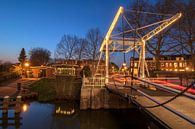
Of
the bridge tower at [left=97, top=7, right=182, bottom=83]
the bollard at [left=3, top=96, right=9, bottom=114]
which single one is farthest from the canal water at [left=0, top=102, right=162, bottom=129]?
the bridge tower at [left=97, top=7, right=182, bottom=83]

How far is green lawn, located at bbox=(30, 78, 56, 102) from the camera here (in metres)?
19.6

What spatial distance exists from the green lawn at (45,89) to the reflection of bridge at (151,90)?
4685 millimetres

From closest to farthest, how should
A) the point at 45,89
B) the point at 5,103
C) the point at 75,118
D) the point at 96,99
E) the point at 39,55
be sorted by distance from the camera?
the point at 5,103 → the point at 75,118 → the point at 96,99 → the point at 45,89 → the point at 39,55

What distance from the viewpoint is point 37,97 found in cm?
1992

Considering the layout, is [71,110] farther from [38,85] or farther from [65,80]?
[38,85]

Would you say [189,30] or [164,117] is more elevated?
[189,30]

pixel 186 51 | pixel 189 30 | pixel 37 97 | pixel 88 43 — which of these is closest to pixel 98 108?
pixel 37 97

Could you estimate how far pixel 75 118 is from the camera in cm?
1409

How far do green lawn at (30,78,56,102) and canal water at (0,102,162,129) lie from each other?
7.63 ft

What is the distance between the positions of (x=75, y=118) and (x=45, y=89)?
23.7 ft

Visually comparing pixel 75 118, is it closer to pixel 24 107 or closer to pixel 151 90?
pixel 24 107

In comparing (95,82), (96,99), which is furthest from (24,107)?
(95,82)

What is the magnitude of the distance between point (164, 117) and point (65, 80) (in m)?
15.7

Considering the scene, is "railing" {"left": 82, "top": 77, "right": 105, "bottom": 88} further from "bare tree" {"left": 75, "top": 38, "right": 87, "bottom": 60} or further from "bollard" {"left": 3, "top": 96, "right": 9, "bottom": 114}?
"bare tree" {"left": 75, "top": 38, "right": 87, "bottom": 60}
